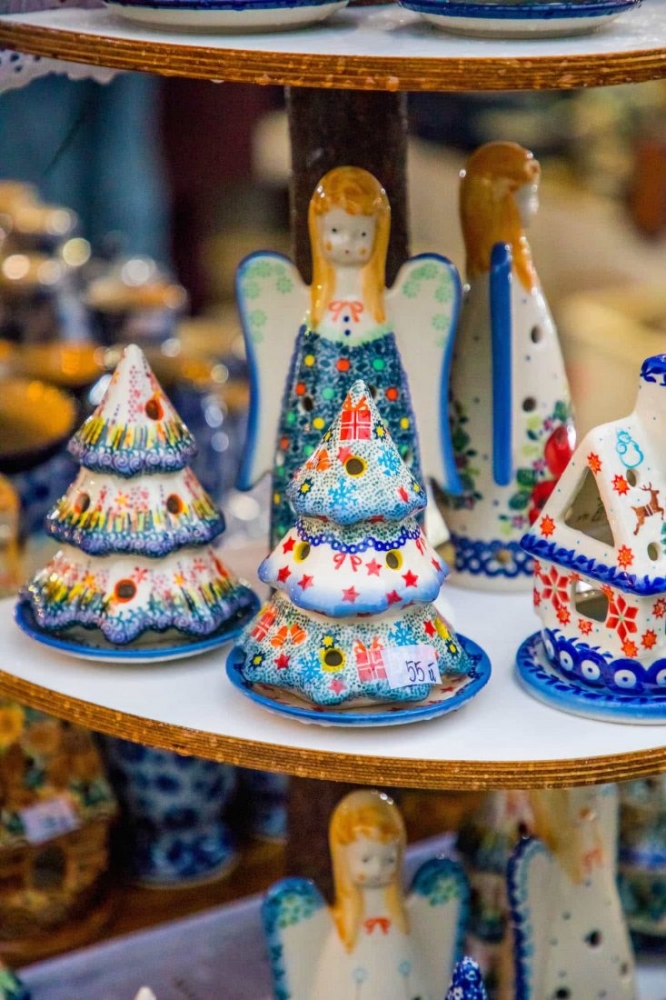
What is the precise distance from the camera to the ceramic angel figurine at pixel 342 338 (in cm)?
115

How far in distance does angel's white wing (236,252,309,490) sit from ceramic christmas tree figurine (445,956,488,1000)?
0.42m

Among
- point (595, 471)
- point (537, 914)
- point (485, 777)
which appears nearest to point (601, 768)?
point (485, 777)

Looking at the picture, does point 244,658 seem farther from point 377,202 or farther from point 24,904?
point 24,904

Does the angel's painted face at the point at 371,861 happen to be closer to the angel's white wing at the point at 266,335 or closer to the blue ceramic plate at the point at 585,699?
the blue ceramic plate at the point at 585,699

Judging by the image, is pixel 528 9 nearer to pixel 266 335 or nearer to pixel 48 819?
pixel 266 335

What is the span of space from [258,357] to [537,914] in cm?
51

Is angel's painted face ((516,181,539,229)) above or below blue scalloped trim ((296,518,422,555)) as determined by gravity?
above

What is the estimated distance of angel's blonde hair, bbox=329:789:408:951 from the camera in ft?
3.88

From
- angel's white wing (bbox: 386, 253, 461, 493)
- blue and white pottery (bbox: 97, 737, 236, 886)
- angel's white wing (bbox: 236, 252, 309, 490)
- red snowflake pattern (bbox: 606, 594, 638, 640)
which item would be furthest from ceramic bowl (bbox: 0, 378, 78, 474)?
red snowflake pattern (bbox: 606, 594, 638, 640)

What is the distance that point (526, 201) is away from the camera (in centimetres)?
125

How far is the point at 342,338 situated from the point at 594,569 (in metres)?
0.27

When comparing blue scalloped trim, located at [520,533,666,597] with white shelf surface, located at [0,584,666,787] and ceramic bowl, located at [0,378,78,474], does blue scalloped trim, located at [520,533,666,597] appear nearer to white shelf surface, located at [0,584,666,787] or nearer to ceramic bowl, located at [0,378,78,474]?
white shelf surface, located at [0,584,666,787]

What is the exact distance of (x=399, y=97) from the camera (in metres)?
1.25

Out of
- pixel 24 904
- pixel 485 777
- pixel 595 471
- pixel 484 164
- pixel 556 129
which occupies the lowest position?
pixel 24 904
